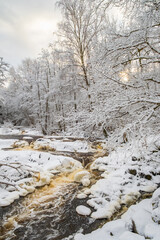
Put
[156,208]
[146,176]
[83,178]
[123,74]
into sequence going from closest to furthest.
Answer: [156,208] < [123,74] < [146,176] < [83,178]

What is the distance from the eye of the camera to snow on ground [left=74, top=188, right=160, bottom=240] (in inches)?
99.4

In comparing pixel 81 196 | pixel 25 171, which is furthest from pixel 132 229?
pixel 25 171

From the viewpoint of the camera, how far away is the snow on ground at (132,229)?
253 centimetres

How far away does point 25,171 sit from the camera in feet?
18.9

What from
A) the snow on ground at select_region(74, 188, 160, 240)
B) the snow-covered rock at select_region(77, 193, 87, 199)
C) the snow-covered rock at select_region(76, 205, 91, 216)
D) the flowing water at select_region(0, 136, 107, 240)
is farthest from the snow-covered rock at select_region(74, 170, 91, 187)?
the snow on ground at select_region(74, 188, 160, 240)

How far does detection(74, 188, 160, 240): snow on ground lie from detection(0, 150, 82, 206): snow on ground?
2.56m

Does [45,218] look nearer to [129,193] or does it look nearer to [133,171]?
[129,193]

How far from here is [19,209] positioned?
399 cm

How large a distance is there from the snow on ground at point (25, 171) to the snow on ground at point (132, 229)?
2.56 meters

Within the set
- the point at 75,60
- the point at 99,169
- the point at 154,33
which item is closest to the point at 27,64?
the point at 75,60

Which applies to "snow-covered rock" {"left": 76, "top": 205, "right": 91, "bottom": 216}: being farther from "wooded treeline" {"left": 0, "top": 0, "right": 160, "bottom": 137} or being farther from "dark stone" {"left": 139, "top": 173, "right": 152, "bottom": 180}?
"dark stone" {"left": 139, "top": 173, "right": 152, "bottom": 180}

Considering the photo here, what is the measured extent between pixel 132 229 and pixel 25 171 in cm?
426

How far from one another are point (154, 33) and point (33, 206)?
492 centimetres

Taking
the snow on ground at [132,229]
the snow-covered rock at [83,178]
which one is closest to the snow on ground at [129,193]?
the snow on ground at [132,229]
